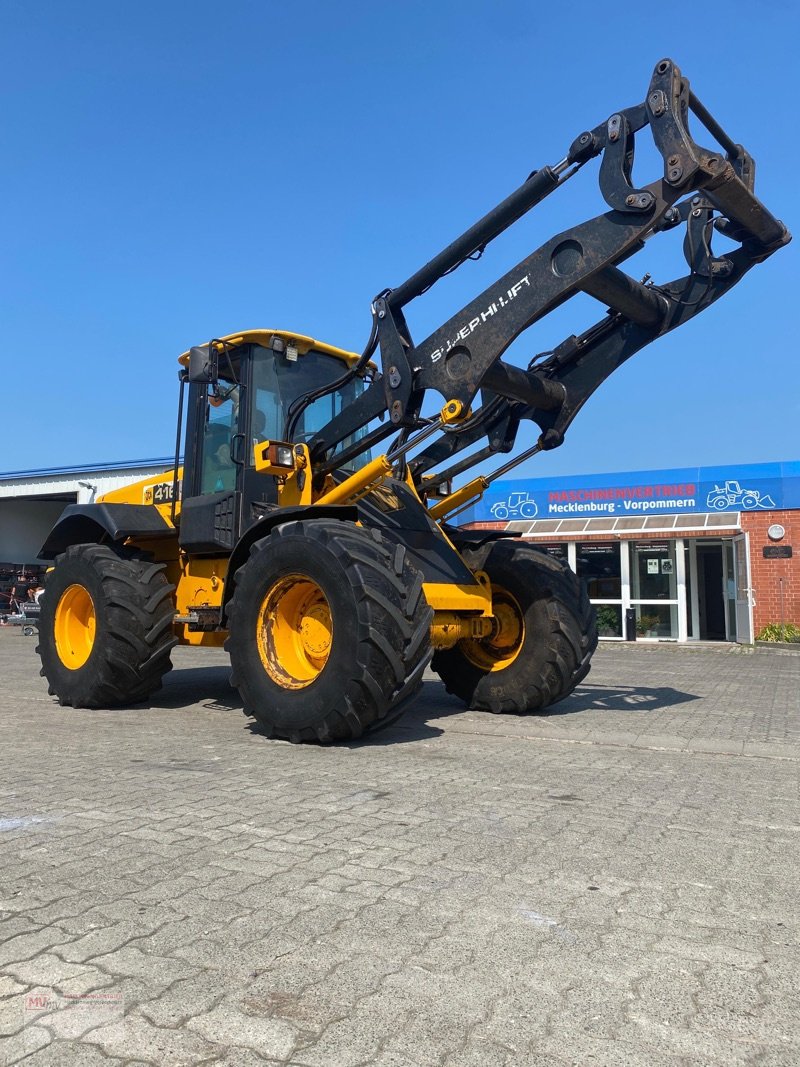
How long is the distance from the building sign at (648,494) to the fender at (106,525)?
45.8 ft

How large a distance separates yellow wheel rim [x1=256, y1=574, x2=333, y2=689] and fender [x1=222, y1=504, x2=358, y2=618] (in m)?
0.53

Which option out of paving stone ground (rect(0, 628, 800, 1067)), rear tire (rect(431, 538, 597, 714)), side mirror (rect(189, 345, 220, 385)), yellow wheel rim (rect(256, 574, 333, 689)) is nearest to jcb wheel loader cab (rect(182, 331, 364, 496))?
side mirror (rect(189, 345, 220, 385))

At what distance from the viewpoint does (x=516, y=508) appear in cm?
2347

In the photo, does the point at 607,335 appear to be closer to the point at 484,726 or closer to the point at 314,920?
the point at 484,726

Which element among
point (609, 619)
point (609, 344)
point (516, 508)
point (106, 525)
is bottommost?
point (609, 619)

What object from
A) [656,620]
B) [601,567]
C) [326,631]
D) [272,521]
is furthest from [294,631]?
[601,567]

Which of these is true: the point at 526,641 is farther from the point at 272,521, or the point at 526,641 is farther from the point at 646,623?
the point at 646,623

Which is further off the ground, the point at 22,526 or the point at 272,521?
the point at 22,526

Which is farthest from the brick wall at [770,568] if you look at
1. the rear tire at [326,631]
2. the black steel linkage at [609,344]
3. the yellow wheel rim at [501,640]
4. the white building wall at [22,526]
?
the white building wall at [22,526]

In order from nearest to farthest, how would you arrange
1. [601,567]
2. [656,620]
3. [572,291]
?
[572,291] → [656,620] → [601,567]

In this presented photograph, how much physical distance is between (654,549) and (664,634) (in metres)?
2.18

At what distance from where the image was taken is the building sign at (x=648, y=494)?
1992cm

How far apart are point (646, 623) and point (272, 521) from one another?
16164 millimetres

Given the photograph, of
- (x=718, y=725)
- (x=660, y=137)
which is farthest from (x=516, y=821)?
(x=660, y=137)
